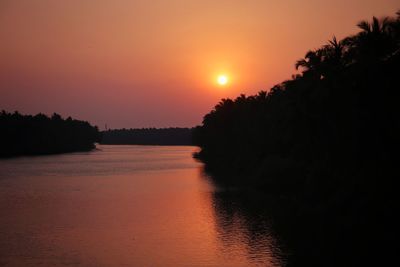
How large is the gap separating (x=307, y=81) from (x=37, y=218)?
28.1 meters

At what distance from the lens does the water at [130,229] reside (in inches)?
1243

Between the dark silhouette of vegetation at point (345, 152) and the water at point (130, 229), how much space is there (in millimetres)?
4138

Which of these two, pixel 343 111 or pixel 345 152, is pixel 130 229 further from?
pixel 343 111

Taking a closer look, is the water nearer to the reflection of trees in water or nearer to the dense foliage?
the reflection of trees in water

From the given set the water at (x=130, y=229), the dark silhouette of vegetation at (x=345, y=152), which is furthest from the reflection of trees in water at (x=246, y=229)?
the dark silhouette of vegetation at (x=345, y=152)

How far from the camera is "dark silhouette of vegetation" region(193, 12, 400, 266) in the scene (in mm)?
34281

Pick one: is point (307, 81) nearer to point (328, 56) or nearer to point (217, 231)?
point (328, 56)

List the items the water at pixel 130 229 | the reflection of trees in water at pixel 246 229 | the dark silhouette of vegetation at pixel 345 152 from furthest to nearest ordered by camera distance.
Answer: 1. the dark silhouette of vegetation at pixel 345 152
2. the reflection of trees in water at pixel 246 229
3. the water at pixel 130 229

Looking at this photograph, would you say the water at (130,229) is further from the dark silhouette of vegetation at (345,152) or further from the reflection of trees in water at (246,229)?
the dark silhouette of vegetation at (345,152)

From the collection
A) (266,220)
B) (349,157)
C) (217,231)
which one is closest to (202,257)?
(217,231)

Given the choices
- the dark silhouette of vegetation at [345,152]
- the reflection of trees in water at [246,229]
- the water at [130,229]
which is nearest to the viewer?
the water at [130,229]

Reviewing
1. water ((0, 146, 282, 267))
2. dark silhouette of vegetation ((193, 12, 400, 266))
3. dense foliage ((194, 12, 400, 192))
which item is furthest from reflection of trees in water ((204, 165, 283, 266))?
dense foliage ((194, 12, 400, 192))

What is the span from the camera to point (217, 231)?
1571 inches

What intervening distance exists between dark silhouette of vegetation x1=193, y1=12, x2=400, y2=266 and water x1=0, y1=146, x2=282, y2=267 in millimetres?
4138
